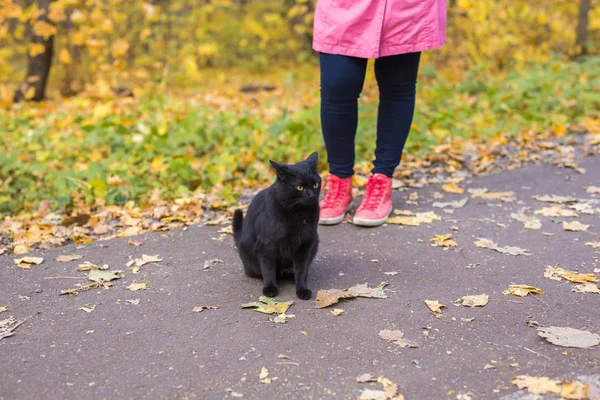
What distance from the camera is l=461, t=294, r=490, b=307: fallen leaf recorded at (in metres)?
2.40

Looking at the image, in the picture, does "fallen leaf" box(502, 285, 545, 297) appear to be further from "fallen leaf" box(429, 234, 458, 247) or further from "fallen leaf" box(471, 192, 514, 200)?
"fallen leaf" box(471, 192, 514, 200)

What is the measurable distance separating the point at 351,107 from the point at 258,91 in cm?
675

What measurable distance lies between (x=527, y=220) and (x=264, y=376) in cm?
→ 224

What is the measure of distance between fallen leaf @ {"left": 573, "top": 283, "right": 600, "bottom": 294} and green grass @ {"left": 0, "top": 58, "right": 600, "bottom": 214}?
7.89ft

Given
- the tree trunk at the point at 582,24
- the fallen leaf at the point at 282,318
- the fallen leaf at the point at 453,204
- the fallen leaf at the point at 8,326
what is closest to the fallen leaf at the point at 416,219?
the fallen leaf at the point at 453,204

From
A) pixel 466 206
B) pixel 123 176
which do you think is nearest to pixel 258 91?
pixel 123 176

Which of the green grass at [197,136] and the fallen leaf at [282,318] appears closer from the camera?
the fallen leaf at [282,318]

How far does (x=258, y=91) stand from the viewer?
9.82m

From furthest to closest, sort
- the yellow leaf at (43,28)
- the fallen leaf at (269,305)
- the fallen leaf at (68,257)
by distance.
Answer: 1. the yellow leaf at (43,28)
2. the fallen leaf at (68,257)
3. the fallen leaf at (269,305)

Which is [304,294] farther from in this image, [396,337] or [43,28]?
[43,28]

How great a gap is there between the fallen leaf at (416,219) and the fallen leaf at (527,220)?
478 millimetres

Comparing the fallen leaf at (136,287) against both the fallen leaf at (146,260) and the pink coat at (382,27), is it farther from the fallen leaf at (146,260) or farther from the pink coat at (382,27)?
the pink coat at (382,27)

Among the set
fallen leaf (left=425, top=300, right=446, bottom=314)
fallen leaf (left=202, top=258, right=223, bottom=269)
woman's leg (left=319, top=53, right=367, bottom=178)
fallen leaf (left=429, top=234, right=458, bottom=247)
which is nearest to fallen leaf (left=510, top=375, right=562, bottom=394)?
fallen leaf (left=425, top=300, right=446, bottom=314)

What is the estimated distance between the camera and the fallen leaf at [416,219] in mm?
3484
